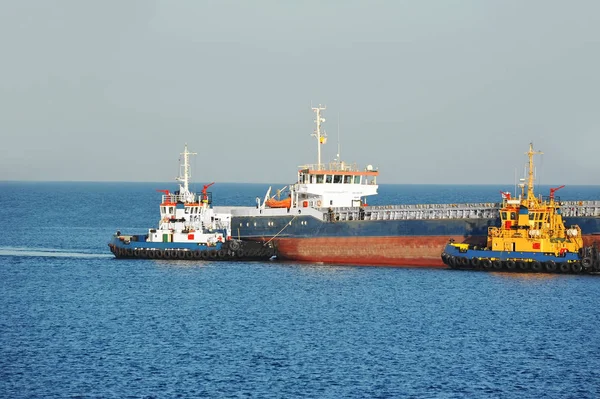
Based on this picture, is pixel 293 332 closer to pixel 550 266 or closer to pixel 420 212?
pixel 550 266

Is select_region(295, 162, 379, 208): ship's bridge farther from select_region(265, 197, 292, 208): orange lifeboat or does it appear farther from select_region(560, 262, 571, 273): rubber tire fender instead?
A: select_region(560, 262, 571, 273): rubber tire fender

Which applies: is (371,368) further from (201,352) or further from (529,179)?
(529,179)

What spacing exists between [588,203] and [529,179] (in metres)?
5.32

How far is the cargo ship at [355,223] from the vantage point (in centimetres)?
6138

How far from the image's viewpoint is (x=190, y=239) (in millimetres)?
67500

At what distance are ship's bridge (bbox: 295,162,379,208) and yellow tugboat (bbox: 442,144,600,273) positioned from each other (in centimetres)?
1133

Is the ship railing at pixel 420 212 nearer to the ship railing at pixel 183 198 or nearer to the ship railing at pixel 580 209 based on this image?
the ship railing at pixel 580 209

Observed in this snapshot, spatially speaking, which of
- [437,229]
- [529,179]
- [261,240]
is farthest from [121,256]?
[529,179]

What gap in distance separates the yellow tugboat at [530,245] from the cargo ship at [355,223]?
1.84m

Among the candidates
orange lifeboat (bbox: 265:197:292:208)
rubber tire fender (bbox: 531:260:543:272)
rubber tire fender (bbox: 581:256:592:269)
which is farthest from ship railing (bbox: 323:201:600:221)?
rubber tire fender (bbox: 531:260:543:272)

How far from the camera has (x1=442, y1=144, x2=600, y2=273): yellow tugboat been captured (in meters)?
56.1

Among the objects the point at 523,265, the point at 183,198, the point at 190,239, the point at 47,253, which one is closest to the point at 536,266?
the point at 523,265

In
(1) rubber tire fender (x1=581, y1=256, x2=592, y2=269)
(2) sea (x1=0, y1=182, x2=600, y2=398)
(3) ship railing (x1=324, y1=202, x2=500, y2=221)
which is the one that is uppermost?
(3) ship railing (x1=324, y1=202, x2=500, y2=221)

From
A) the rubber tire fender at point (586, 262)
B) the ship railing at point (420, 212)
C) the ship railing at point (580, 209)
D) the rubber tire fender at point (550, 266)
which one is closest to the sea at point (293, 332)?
the rubber tire fender at point (550, 266)
